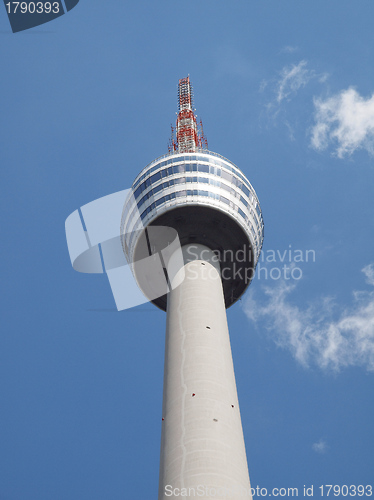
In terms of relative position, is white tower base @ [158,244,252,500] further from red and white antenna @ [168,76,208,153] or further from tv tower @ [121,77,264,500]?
red and white antenna @ [168,76,208,153]

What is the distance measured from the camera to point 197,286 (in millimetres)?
48156

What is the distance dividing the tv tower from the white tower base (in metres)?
0.07

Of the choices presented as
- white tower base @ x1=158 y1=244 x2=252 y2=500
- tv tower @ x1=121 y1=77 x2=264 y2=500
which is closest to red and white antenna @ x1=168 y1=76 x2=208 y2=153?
tv tower @ x1=121 y1=77 x2=264 y2=500

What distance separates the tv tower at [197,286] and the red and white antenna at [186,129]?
19 cm

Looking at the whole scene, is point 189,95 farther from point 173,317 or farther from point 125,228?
point 173,317

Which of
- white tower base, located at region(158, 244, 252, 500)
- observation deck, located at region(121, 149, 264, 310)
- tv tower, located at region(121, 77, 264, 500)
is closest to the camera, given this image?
white tower base, located at region(158, 244, 252, 500)

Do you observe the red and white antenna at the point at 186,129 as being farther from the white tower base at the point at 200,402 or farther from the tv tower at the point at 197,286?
the white tower base at the point at 200,402

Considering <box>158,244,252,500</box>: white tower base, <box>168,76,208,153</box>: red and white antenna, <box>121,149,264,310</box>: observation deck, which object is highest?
<box>168,76,208,153</box>: red and white antenna

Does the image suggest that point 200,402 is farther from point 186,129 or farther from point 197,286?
point 186,129

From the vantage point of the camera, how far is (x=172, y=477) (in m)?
33.7

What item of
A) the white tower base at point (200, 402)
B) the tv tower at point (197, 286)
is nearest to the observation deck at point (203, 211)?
the tv tower at point (197, 286)

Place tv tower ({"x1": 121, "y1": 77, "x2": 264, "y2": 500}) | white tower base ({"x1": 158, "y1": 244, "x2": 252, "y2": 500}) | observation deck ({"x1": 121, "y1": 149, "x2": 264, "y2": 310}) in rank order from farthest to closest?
observation deck ({"x1": 121, "y1": 149, "x2": 264, "y2": 310}) → tv tower ({"x1": 121, "y1": 77, "x2": 264, "y2": 500}) → white tower base ({"x1": 158, "y1": 244, "x2": 252, "y2": 500})

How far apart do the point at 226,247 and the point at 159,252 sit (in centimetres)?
672

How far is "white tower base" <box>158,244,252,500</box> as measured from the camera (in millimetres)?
33062
